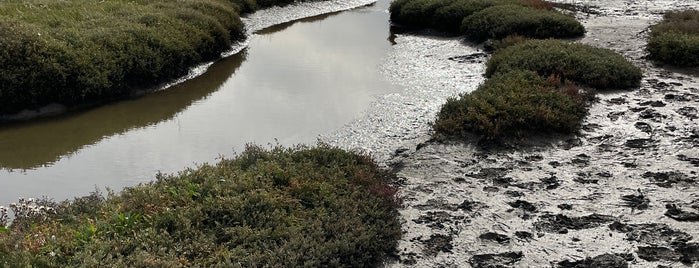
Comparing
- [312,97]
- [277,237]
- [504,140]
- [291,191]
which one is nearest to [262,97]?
[312,97]

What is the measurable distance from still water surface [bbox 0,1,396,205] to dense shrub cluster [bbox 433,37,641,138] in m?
3.47

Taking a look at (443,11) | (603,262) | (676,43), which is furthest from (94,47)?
(676,43)

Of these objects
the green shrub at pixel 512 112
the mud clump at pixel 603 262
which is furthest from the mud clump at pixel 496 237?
the green shrub at pixel 512 112

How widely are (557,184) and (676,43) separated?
1159cm

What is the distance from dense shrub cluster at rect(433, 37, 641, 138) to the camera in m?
14.0

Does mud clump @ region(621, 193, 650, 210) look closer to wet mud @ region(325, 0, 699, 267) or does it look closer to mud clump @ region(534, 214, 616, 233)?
wet mud @ region(325, 0, 699, 267)

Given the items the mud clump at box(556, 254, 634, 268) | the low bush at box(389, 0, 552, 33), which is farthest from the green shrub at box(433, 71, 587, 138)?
the low bush at box(389, 0, 552, 33)

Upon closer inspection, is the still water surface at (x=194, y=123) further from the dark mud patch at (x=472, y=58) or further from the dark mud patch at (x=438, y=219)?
the dark mud patch at (x=438, y=219)

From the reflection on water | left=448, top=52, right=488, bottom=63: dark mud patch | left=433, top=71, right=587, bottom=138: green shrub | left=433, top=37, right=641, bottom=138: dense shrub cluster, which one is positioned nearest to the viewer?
left=433, top=71, right=587, bottom=138: green shrub

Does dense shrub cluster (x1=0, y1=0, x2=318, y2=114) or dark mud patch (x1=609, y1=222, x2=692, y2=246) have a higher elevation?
dense shrub cluster (x1=0, y1=0, x2=318, y2=114)

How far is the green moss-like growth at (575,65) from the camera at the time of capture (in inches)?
687

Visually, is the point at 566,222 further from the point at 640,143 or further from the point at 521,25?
the point at 521,25

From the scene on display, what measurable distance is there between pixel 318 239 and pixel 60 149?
8.82 meters

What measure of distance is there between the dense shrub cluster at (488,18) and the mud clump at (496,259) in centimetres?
1754
